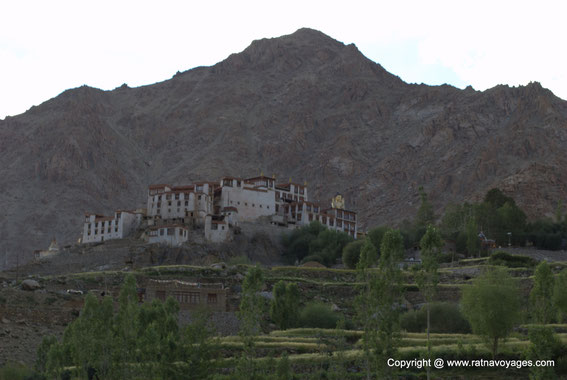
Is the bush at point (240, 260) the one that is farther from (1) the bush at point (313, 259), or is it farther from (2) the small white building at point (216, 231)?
(1) the bush at point (313, 259)

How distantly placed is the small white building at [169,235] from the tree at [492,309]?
166ft

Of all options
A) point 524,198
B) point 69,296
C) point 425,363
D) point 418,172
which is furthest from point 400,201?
point 425,363

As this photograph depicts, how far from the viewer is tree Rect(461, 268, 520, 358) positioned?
131ft

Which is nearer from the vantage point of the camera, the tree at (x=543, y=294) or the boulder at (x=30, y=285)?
the tree at (x=543, y=294)

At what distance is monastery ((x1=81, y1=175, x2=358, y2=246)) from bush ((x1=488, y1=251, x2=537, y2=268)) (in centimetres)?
3165

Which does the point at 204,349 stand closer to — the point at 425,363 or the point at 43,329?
the point at 425,363

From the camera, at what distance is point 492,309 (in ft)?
134

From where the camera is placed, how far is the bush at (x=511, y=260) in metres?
75.0

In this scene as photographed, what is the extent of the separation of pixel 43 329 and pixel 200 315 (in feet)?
79.3

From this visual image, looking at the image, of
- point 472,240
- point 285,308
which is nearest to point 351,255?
point 472,240

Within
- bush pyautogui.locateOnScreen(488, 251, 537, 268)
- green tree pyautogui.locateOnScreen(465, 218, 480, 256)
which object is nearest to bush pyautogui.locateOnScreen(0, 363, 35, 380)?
bush pyautogui.locateOnScreen(488, 251, 537, 268)

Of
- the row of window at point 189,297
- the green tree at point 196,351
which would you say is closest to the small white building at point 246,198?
the row of window at point 189,297

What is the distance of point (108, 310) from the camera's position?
3741 cm

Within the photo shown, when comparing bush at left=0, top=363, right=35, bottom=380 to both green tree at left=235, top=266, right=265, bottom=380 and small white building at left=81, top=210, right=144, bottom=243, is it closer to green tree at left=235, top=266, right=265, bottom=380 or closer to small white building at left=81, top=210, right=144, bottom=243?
green tree at left=235, top=266, right=265, bottom=380
